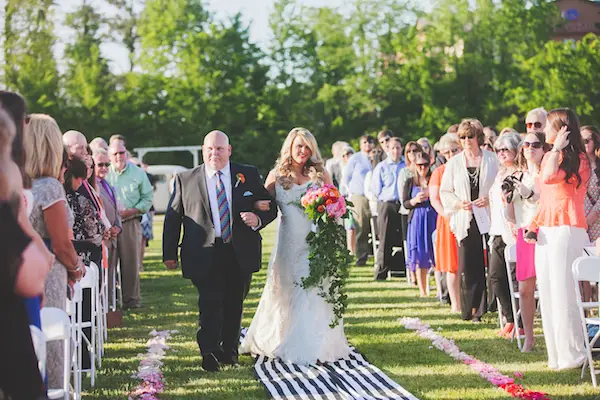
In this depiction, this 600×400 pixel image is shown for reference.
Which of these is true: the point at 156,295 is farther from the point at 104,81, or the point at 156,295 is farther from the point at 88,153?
the point at 104,81

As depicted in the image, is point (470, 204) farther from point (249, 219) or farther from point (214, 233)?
point (214, 233)

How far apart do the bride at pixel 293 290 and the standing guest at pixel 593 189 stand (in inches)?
102

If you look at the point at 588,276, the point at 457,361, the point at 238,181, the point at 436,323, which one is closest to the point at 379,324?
the point at 436,323

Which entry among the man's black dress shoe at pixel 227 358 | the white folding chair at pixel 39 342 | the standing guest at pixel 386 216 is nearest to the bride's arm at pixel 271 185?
the man's black dress shoe at pixel 227 358

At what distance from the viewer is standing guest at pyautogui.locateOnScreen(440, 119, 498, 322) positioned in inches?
418

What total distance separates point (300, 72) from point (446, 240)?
45.7m

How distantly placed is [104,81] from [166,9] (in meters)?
6.29

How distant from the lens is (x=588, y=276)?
23.5 feet

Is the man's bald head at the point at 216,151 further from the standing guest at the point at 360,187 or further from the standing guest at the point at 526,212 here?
the standing guest at the point at 360,187

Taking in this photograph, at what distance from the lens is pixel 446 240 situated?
11.3m

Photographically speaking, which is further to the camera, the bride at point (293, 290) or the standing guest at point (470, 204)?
the standing guest at point (470, 204)

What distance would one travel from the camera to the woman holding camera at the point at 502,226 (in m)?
9.22

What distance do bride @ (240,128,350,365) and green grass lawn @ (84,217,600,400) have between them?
345mm

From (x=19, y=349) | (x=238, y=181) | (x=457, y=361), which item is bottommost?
(x=457, y=361)
